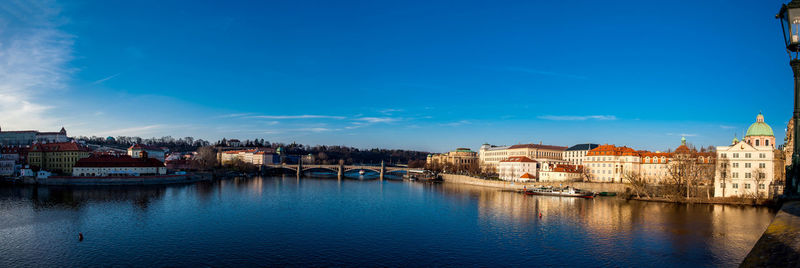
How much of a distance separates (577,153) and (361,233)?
71512 millimetres

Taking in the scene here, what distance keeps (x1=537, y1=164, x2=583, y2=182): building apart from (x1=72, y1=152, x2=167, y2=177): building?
53.0 m

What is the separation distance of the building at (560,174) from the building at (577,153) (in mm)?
21634

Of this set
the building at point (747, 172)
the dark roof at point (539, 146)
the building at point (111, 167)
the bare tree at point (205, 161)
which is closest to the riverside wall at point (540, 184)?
the building at point (747, 172)

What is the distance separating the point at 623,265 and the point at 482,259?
5837 millimetres

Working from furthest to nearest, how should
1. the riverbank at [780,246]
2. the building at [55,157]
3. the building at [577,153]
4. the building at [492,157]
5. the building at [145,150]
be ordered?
1. the building at [492,157]
2. the building at [145,150]
3. the building at [577,153]
4. the building at [55,157]
5. the riverbank at [780,246]

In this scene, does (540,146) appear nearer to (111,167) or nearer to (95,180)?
(111,167)

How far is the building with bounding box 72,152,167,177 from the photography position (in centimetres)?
5684

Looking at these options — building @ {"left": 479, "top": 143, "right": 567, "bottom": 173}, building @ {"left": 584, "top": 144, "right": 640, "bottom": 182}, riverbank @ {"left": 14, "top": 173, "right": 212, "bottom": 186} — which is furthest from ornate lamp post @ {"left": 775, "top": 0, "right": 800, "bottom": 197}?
building @ {"left": 479, "top": 143, "right": 567, "bottom": 173}

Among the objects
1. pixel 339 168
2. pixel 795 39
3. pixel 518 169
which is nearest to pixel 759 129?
pixel 518 169

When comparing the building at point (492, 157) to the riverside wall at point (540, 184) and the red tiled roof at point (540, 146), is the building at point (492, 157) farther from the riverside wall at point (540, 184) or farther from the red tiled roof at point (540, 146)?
the riverside wall at point (540, 184)

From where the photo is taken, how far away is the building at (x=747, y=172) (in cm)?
3878

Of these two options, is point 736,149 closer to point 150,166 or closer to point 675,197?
point 675,197

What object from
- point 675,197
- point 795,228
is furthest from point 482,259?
point 675,197

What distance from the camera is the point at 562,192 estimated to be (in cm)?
5134
